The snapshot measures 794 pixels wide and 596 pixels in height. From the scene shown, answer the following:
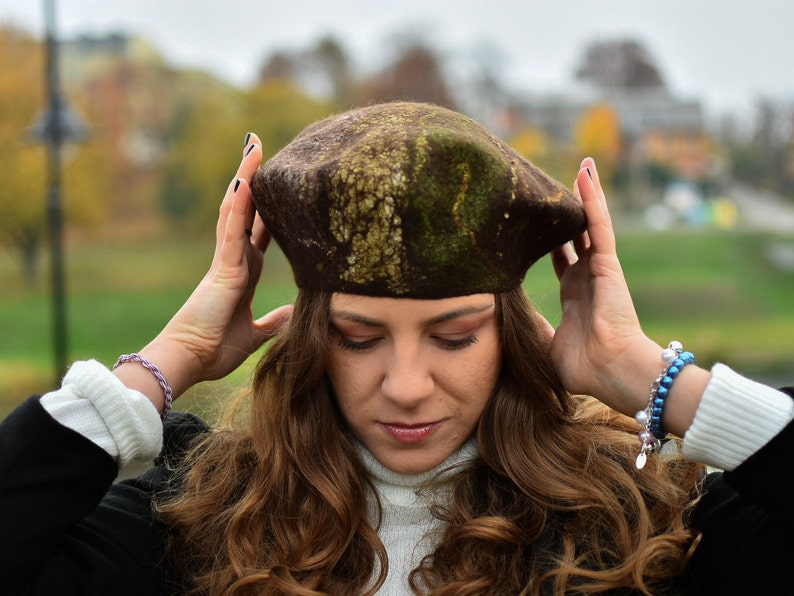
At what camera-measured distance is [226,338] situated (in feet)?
9.63

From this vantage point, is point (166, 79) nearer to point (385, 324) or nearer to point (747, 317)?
point (747, 317)

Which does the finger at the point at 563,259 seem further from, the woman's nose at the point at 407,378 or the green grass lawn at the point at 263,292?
the green grass lawn at the point at 263,292

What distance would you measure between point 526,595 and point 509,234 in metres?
0.85

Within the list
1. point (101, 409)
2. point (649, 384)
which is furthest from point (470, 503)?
point (101, 409)

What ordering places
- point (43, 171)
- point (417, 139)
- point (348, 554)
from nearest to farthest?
point (417, 139) < point (348, 554) < point (43, 171)

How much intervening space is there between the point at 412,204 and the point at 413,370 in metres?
0.38

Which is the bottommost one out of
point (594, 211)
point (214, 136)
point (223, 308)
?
point (214, 136)

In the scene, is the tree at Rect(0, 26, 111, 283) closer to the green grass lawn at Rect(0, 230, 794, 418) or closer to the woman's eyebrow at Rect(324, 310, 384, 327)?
the green grass lawn at Rect(0, 230, 794, 418)

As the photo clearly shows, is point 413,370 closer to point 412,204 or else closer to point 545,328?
point 412,204

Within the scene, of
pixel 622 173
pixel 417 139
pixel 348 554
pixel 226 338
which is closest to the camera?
pixel 417 139

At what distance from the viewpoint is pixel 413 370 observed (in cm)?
244

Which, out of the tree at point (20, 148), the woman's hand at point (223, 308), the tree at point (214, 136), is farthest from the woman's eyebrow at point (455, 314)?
the tree at point (214, 136)

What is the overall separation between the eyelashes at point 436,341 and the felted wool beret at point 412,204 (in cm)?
13

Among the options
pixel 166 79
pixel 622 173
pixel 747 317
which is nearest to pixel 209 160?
pixel 166 79
